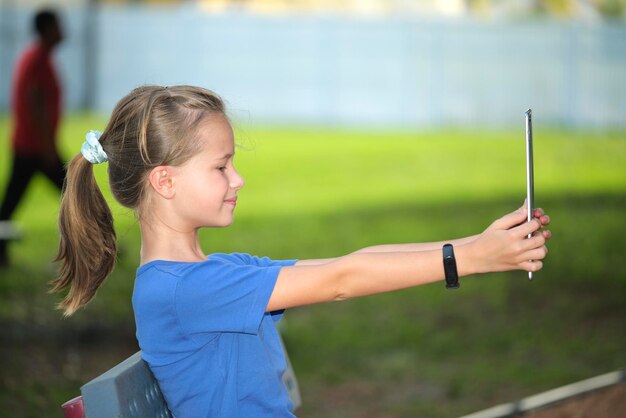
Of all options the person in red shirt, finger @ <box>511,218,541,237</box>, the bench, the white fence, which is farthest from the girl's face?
the white fence

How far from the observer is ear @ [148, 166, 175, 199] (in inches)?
101

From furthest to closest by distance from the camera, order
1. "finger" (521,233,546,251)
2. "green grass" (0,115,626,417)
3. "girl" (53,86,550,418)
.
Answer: "green grass" (0,115,626,417) → "girl" (53,86,550,418) → "finger" (521,233,546,251)

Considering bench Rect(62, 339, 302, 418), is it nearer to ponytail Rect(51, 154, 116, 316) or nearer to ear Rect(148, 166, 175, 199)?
ponytail Rect(51, 154, 116, 316)

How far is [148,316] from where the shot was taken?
8.16 ft

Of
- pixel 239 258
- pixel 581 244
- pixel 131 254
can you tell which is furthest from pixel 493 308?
pixel 239 258

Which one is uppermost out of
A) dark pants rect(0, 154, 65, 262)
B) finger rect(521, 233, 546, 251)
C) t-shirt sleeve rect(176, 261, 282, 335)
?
finger rect(521, 233, 546, 251)

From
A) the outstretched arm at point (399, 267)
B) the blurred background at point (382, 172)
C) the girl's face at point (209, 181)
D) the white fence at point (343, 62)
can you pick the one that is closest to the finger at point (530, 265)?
the outstretched arm at point (399, 267)

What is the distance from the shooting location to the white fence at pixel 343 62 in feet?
75.5

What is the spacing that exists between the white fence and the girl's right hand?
20.8m

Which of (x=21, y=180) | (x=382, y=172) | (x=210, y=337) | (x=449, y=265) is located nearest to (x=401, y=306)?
(x=21, y=180)

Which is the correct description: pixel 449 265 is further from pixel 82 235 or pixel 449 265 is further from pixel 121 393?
pixel 82 235

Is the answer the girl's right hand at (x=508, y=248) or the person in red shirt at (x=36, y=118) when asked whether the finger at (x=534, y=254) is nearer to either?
the girl's right hand at (x=508, y=248)

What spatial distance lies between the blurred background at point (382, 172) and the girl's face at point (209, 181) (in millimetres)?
335

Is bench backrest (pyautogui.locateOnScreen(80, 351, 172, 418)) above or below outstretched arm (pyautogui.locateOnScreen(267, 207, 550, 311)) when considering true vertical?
below
